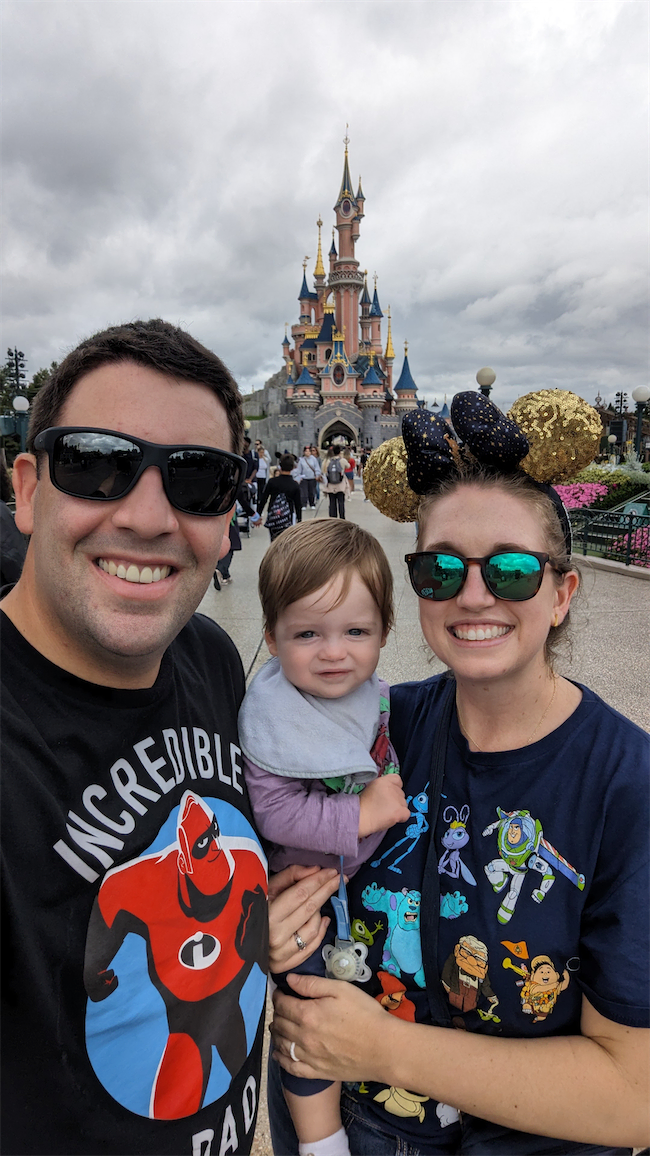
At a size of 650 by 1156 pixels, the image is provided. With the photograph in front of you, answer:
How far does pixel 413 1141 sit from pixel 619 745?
3.70 ft

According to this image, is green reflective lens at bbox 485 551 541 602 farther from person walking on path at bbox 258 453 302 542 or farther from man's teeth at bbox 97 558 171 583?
person walking on path at bbox 258 453 302 542

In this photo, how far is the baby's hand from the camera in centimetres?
154

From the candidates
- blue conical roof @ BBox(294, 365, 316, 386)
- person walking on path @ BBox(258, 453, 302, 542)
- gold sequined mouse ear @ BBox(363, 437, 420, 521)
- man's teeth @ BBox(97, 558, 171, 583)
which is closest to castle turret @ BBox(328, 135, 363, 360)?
blue conical roof @ BBox(294, 365, 316, 386)

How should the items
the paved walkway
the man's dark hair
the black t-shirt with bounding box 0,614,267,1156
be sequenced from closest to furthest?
the black t-shirt with bounding box 0,614,267,1156, the man's dark hair, the paved walkway

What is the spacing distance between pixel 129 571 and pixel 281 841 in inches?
34.4

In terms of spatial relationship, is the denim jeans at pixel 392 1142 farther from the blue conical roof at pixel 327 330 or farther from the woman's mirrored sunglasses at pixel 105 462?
the blue conical roof at pixel 327 330

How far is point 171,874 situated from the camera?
1.20 meters

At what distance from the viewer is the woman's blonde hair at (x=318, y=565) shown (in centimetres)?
185

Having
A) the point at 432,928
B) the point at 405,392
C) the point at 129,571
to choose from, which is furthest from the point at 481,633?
the point at 405,392

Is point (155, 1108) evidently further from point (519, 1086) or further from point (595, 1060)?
point (595, 1060)

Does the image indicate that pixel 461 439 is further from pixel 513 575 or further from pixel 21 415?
→ pixel 21 415

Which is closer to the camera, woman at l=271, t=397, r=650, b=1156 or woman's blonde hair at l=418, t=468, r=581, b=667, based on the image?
woman at l=271, t=397, r=650, b=1156

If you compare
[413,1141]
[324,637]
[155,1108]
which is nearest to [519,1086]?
[413,1141]

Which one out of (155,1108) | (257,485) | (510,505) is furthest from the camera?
(257,485)
